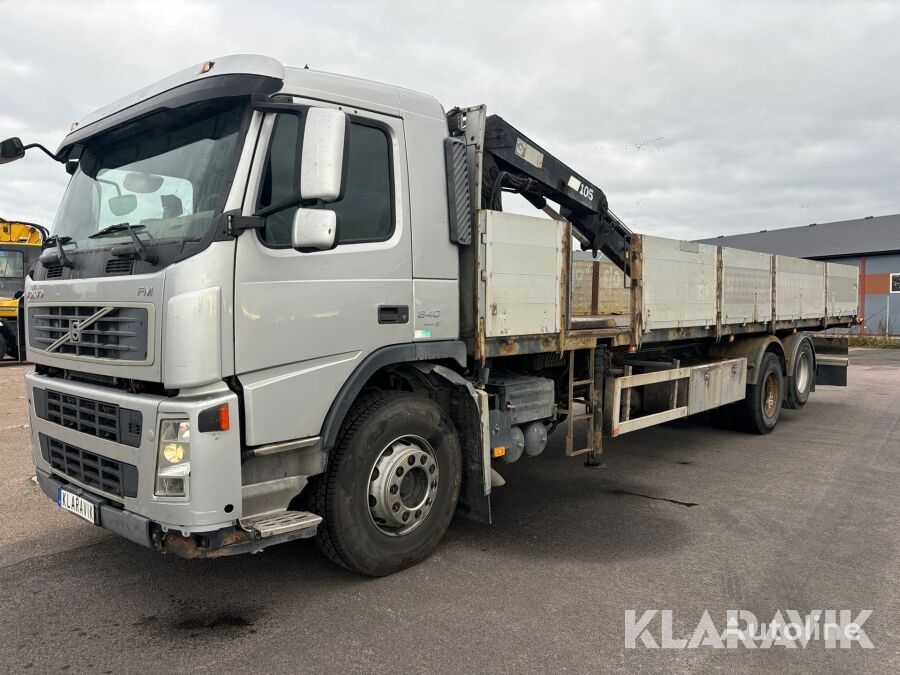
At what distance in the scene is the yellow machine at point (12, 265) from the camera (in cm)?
1716

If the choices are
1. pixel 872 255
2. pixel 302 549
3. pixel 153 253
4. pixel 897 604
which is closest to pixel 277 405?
pixel 153 253

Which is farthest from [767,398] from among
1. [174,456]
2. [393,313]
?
[174,456]

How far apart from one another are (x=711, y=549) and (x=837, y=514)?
1484 mm

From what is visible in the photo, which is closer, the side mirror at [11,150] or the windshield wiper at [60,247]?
the windshield wiper at [60,247]

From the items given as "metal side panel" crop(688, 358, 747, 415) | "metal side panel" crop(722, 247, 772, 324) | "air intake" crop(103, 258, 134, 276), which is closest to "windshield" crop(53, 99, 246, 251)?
"air intake" crop(103, 258, 134, 276)

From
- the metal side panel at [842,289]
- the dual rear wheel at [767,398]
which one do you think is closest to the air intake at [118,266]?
the dual rear wheel at [767,398]

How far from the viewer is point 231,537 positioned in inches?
128

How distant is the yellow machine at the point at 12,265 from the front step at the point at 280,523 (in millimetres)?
17111

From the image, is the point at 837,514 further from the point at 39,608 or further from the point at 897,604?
the point at 39,608

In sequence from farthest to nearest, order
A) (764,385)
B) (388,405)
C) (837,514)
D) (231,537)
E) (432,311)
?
(764,385) < (837,514) < (432,311) < (388,405) < (231,537)

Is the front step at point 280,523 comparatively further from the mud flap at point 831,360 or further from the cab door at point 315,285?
the mud flap at point 831,360

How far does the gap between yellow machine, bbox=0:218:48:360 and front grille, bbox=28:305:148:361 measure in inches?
625

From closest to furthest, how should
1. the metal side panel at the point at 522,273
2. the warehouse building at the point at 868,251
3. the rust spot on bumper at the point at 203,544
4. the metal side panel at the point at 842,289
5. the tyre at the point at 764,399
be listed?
the rust spot on bumper at the point at 203,544 → the metal side panel at the point at 522,273 → the tyre at the point at 764,399 → the metal side panel at the point at 842,289 → the warehouse building at the point at 868,251

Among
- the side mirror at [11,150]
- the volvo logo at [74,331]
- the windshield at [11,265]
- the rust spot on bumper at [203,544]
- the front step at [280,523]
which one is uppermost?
the windshield at [11,265]
